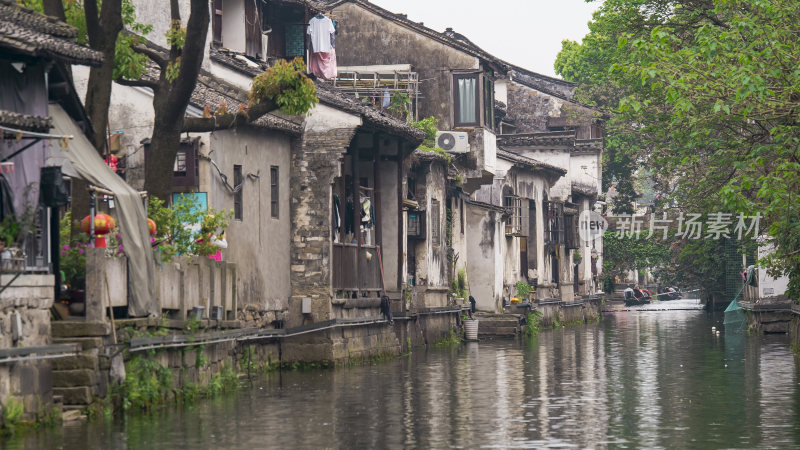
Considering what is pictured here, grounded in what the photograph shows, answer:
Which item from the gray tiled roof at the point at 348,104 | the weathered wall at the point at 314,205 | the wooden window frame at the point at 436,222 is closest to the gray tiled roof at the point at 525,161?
the wooden window frame at the point at 436,222

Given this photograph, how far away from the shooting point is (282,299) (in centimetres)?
2870

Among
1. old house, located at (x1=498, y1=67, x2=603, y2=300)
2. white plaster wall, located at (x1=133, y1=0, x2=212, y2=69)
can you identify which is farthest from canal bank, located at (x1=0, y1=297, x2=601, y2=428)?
old house, located at (x1=498, y1=67, x2=603, y2=300)

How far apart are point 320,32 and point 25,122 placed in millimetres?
17803

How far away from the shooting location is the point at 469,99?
135 ft

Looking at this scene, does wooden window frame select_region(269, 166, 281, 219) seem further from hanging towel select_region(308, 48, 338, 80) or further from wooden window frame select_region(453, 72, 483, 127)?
wooden window frame select_region(453, 72, 483, 127)

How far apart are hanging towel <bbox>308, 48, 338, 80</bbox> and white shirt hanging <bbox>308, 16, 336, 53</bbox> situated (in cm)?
47

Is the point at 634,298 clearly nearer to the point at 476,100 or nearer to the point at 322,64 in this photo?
the point at 476,100

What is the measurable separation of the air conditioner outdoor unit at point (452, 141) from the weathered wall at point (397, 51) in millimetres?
918

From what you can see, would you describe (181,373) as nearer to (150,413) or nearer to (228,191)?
(150,413)

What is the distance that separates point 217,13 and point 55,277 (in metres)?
13.6

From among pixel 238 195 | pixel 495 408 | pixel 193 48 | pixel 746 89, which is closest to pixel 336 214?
pixel 238 195

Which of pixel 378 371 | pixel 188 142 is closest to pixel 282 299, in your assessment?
pixel 378 371

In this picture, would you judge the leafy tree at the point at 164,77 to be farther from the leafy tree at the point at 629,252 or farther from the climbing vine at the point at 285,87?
the leafy tree at the point at 629,252

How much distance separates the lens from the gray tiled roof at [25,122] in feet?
51.9
